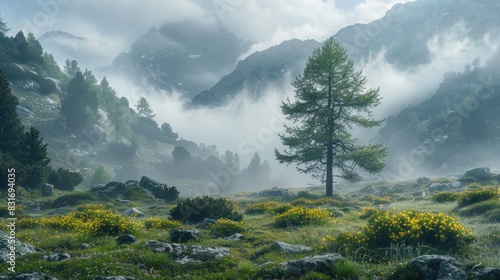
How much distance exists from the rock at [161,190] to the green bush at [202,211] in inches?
692

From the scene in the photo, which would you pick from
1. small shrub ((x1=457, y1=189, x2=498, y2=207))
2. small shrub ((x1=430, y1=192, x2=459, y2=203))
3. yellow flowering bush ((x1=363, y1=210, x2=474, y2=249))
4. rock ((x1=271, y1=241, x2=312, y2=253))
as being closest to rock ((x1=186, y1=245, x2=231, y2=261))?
rock ((x1=271, y1=241, x2=312, y2=253))

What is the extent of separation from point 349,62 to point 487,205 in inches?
747

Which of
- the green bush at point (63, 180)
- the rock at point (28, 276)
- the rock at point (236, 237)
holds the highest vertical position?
the green bush at point (63, 180)

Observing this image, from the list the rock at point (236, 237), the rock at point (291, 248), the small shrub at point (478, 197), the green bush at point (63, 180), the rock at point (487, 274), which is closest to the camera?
the rock at point (487, 274)

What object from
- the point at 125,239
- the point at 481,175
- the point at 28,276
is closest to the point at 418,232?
the point at 125,239

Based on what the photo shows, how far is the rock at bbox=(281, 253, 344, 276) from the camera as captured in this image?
696 centimetres

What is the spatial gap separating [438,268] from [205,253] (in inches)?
202

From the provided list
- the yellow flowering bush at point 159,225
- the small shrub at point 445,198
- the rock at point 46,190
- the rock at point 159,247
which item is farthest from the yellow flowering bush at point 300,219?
the rock at point 46,190

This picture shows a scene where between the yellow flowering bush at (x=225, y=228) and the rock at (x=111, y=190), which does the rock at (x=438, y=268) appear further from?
the rock at (x=111, y=190)

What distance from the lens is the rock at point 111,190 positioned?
113 feet

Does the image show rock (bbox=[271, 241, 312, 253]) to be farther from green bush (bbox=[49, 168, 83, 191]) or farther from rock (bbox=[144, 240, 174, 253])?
green bush (bbox=[49, 168, 83, 191])

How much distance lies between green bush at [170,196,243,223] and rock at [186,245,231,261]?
7438 mm

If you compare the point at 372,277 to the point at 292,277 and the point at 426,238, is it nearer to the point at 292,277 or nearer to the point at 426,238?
the point at 292,277

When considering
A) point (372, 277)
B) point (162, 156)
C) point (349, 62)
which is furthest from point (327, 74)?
point (162, 156)
